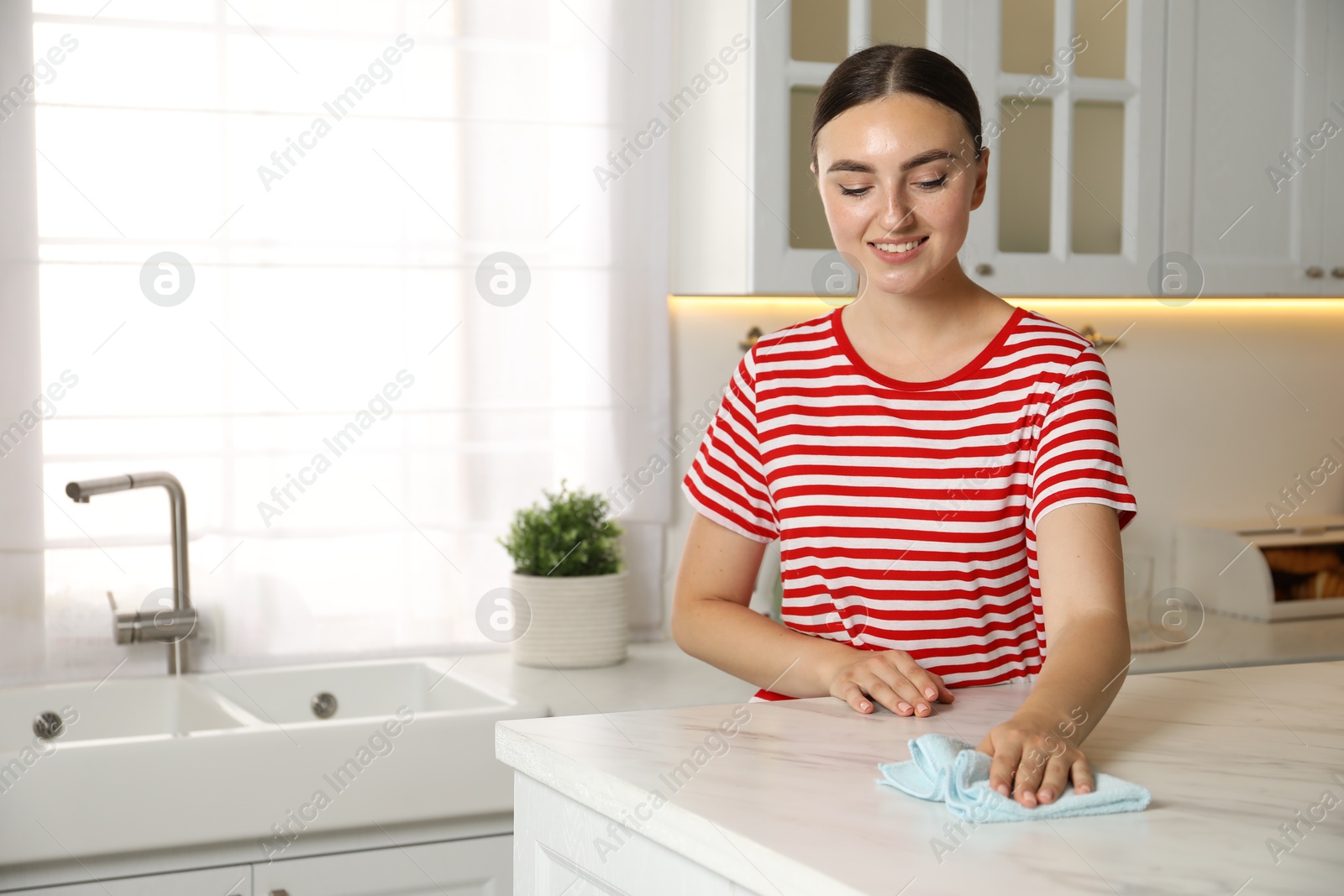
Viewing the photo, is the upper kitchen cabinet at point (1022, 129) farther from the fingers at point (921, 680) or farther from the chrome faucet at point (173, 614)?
the fingers at point (921, 680)

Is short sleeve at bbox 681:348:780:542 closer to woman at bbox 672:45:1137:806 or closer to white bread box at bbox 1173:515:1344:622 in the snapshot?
woman at bbox 672:45:1137:806

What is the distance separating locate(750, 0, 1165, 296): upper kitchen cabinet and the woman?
0.85 metres

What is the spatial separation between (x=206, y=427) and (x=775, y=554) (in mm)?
946

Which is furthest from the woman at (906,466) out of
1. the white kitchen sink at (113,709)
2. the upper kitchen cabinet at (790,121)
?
the white kitchen sink at (113,709)

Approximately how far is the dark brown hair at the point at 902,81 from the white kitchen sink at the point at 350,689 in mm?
1062

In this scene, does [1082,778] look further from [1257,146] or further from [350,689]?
[1257,146]

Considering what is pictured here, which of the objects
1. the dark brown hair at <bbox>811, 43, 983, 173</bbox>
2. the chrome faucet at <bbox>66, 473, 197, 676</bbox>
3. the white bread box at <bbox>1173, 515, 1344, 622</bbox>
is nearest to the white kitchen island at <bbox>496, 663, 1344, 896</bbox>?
the dark brown hair at <bbox>811, 43, 983, 173</bbox>

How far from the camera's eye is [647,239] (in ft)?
7.13

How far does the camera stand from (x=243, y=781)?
1521 millimetres

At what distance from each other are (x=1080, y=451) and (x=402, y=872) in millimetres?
1009

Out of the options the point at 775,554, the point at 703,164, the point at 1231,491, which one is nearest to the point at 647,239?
the point at 703,164

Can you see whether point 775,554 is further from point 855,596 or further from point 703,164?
point 855,596

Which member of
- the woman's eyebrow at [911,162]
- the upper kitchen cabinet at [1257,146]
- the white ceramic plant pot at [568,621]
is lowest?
the white ceramic plant pot at [568,621]

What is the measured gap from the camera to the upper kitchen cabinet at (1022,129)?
6.57 ft
